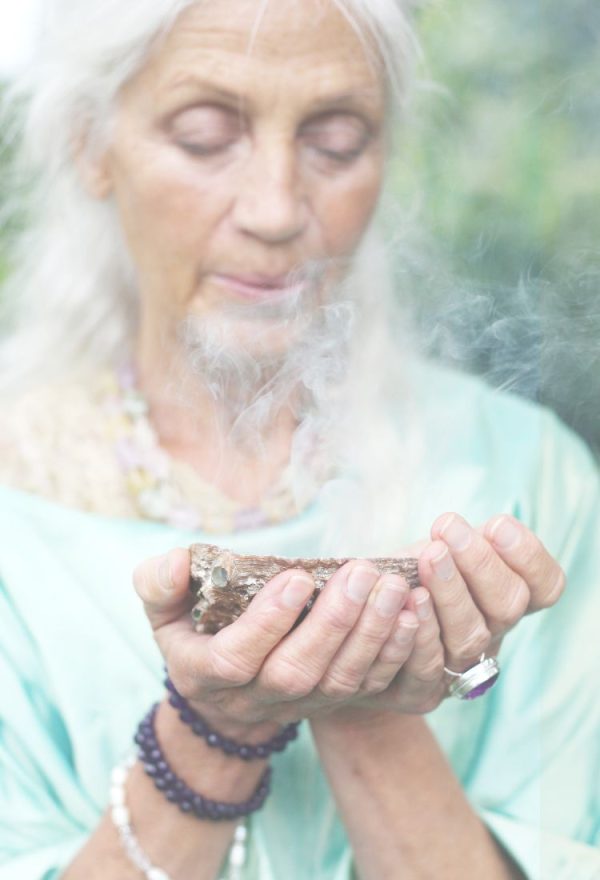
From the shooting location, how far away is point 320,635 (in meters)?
1.14

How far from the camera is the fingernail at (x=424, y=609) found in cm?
117

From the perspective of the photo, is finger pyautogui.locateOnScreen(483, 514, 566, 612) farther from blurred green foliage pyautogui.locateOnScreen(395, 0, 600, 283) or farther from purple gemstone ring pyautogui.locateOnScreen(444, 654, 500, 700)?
blurred green foliage pyautogui.locateOnScreen(395, 0, 600, 283)

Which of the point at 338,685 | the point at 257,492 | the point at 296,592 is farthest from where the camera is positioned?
the point at 257,492

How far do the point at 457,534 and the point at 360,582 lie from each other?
0.14 metres

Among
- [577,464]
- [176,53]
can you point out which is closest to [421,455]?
[577,464]

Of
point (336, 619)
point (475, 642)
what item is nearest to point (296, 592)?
point (336, 619)

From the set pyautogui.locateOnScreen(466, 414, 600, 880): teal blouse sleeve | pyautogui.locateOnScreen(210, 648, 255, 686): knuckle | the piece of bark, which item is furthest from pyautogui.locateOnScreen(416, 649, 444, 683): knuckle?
pyautogui.locateOnScreen(466, 414, 600, 880): teal blouse sleeve

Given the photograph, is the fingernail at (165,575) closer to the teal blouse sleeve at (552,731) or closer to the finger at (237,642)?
the finger at (237,642)

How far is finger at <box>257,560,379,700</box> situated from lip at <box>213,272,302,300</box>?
711 mm

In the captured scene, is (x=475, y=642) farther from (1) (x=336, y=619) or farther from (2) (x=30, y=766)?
(2) (x=30, y=766)

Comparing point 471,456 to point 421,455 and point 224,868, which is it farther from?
point 224,868

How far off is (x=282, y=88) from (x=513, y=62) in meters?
0.40

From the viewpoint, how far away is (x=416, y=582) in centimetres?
119

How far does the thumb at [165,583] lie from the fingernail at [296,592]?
0.47 ft
